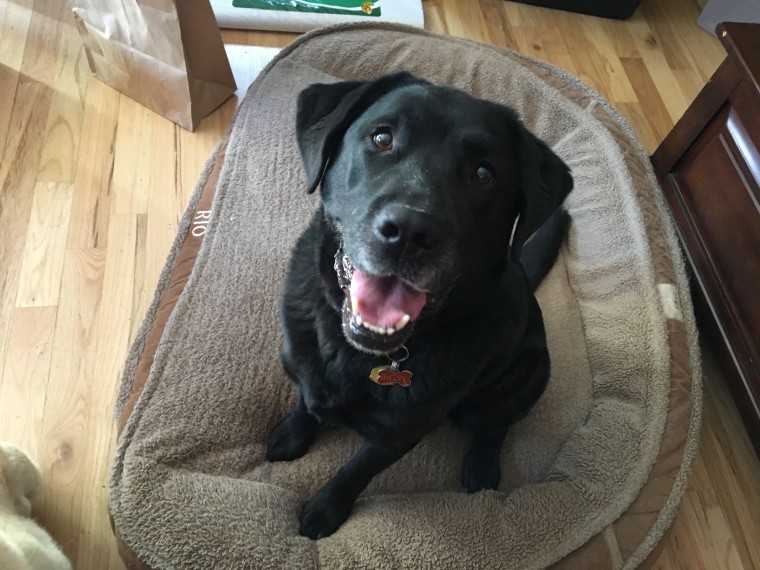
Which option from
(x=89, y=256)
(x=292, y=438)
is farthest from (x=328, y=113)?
(x=89, y=256)

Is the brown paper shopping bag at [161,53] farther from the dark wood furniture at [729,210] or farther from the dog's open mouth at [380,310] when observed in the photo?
the dark wood furniture at [729,210]

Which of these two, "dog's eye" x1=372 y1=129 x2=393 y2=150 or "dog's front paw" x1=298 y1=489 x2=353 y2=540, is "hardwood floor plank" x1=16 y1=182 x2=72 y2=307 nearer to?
"dog's front paw" x1=298 y1=489 x2=353 y2=540

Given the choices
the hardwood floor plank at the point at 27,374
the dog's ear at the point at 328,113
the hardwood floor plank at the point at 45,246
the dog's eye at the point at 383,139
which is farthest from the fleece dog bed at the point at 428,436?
the dog's eye at the point at 383,139

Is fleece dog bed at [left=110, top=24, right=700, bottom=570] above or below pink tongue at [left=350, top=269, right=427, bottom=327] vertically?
below

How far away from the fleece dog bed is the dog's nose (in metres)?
0.65

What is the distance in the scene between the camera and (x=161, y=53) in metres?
2.00

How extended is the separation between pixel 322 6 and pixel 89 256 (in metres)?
1.45

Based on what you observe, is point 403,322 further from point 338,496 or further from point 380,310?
point 338,496

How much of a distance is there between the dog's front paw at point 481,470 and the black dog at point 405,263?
18 centimetres

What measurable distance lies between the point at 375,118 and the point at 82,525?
43.4 inches

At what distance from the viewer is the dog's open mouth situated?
1032mm

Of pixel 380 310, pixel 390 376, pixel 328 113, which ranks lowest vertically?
pixel 390 376

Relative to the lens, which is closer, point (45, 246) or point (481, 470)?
point (481, 470)

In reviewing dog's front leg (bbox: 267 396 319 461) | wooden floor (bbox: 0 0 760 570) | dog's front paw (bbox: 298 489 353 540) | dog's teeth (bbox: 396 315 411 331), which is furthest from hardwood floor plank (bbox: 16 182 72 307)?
dog's teeth (bbox: 396 315 411 331)
